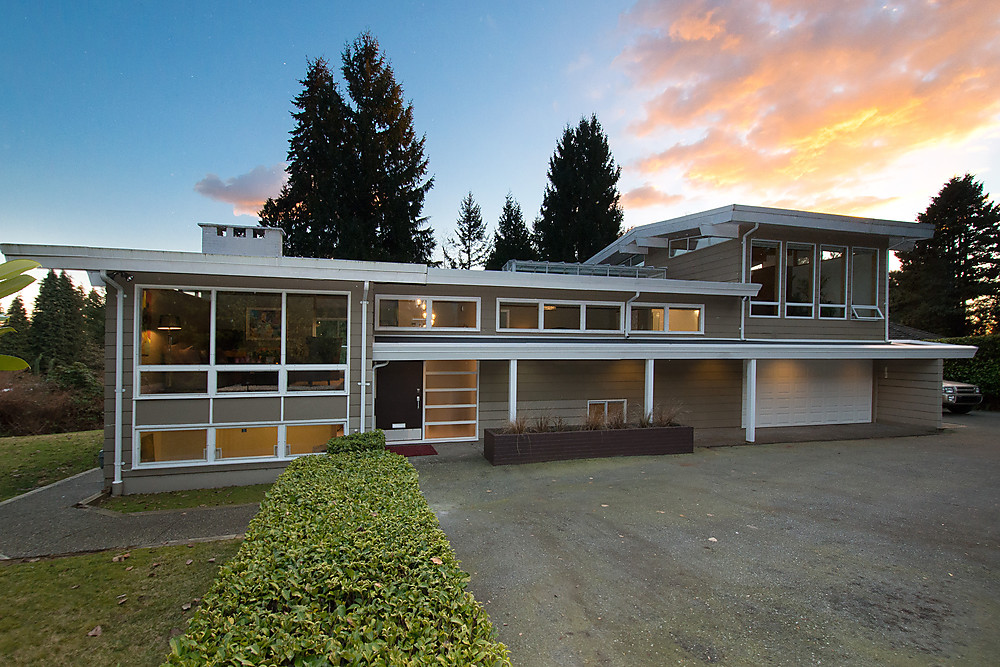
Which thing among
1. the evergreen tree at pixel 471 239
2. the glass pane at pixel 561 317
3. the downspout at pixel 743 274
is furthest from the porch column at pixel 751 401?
the evergreen tree at pixel 471 239

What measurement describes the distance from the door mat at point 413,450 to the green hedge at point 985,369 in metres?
21.1

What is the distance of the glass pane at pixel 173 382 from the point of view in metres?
7.79

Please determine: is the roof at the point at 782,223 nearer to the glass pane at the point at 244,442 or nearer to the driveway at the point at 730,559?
the driveway at the point at 730,559

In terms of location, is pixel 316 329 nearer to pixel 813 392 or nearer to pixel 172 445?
pixel 172 445

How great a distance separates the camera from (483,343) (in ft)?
32.9

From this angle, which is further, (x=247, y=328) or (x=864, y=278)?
(x=864, y=278)

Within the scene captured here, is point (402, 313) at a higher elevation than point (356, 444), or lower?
higher

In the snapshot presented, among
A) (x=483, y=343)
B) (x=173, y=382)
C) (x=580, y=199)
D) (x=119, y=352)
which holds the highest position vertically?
(x=580, y=199)

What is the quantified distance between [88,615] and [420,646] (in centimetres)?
408

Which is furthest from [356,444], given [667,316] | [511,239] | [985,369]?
[511,239]

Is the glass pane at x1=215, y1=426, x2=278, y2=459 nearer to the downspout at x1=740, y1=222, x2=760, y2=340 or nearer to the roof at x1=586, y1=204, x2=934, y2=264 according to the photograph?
the roof at x1=586, y1=204, x2=934, y2=264

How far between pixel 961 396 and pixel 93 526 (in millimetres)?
24033

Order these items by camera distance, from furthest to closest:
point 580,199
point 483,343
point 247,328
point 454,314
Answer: point 580,199, point 454,314, point 483,343, point 247,328

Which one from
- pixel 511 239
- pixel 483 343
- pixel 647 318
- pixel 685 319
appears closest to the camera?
Answer: pixel 483 343
